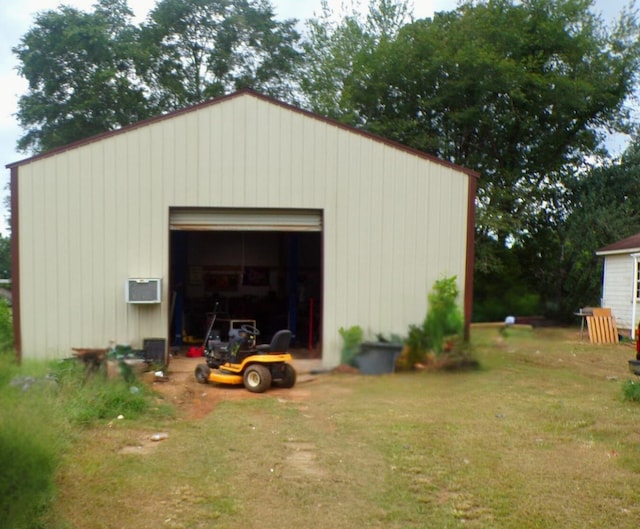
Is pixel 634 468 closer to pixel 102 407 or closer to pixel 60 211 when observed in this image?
pixel 102 407

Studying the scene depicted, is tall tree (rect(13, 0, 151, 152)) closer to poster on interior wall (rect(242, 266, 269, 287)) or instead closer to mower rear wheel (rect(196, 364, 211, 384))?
A: poster on interior wall (rect(242, 266, 269, 287))

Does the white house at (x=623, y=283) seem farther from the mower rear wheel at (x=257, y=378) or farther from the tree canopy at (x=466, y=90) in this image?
the mower rear wheel at (x=257, y=378)

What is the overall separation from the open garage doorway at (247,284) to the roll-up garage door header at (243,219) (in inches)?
119

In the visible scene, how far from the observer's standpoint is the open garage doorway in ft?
46.1

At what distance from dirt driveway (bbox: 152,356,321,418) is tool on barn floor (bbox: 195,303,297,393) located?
0.13m

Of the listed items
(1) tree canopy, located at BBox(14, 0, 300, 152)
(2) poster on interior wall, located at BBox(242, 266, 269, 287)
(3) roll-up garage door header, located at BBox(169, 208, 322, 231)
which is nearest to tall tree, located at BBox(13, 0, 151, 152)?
(1) tree canopy, located at BBox(14, 0, 300, 152)

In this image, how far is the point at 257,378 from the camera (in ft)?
27.9

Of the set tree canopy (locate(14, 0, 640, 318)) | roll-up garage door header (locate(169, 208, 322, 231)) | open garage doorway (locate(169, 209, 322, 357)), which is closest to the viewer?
roll-up garage door header (locate(169, 208, 322, 231))

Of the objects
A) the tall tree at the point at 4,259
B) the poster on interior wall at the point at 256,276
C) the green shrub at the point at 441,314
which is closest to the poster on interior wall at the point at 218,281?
the poster on interior wall at the point at 256,276

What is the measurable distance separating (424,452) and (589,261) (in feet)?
57.4

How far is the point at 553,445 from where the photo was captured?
5781mm

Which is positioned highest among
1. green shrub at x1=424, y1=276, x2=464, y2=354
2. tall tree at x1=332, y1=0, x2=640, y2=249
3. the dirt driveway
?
tall tree at x1=332, y1=0, x2=640, y2=249

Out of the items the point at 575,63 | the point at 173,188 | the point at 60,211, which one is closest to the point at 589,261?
the point at 575,63

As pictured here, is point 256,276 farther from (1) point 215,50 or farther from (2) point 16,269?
(1) point 215,50
